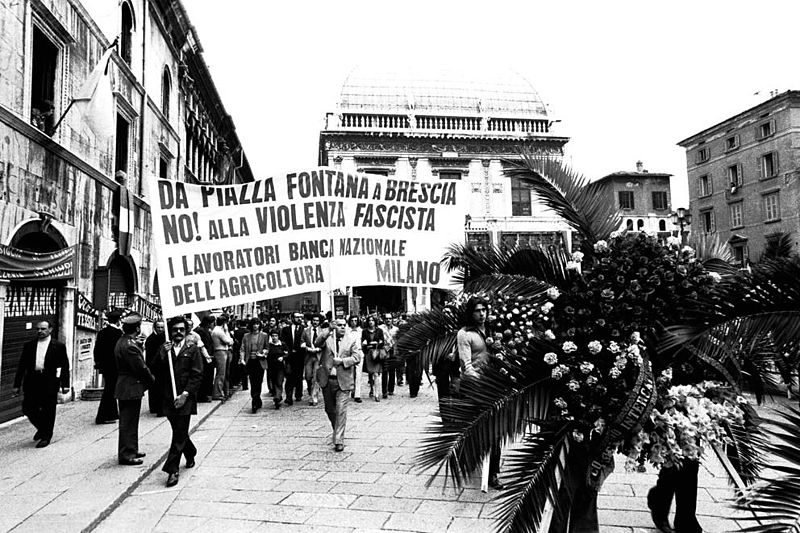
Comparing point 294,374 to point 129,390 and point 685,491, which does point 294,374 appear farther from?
point 685,491

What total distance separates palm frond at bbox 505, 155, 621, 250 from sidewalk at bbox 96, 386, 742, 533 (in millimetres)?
2025

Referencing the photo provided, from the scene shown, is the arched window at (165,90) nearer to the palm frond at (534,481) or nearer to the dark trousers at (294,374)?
the dark trousers at (294,374)

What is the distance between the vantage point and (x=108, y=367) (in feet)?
28.2

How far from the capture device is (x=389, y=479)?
19.1 ft

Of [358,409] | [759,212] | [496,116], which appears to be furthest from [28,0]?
[759,212]

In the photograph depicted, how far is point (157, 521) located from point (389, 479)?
2206mm

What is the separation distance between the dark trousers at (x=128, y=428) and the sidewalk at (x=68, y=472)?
159 mm

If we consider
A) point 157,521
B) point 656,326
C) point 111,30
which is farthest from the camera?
point 111,30

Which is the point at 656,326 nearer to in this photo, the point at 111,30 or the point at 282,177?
the point at 282,177

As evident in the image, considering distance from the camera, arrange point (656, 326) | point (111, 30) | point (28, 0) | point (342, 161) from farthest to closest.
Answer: point (342, 161) < point (111, 30) < point (28, 0) < point (656, 326)

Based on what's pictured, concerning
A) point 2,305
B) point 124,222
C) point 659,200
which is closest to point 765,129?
point 659,200

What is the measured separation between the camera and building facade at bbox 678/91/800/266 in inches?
1348

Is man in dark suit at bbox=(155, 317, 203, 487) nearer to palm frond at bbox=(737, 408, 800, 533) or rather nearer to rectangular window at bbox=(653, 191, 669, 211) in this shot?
palm frond at bbox=(737, 408, 800, 533)

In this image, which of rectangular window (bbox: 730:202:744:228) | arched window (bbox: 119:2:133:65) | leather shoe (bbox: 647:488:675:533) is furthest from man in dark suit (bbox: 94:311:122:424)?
rectangular window (bbox: 730:202:744:228)
